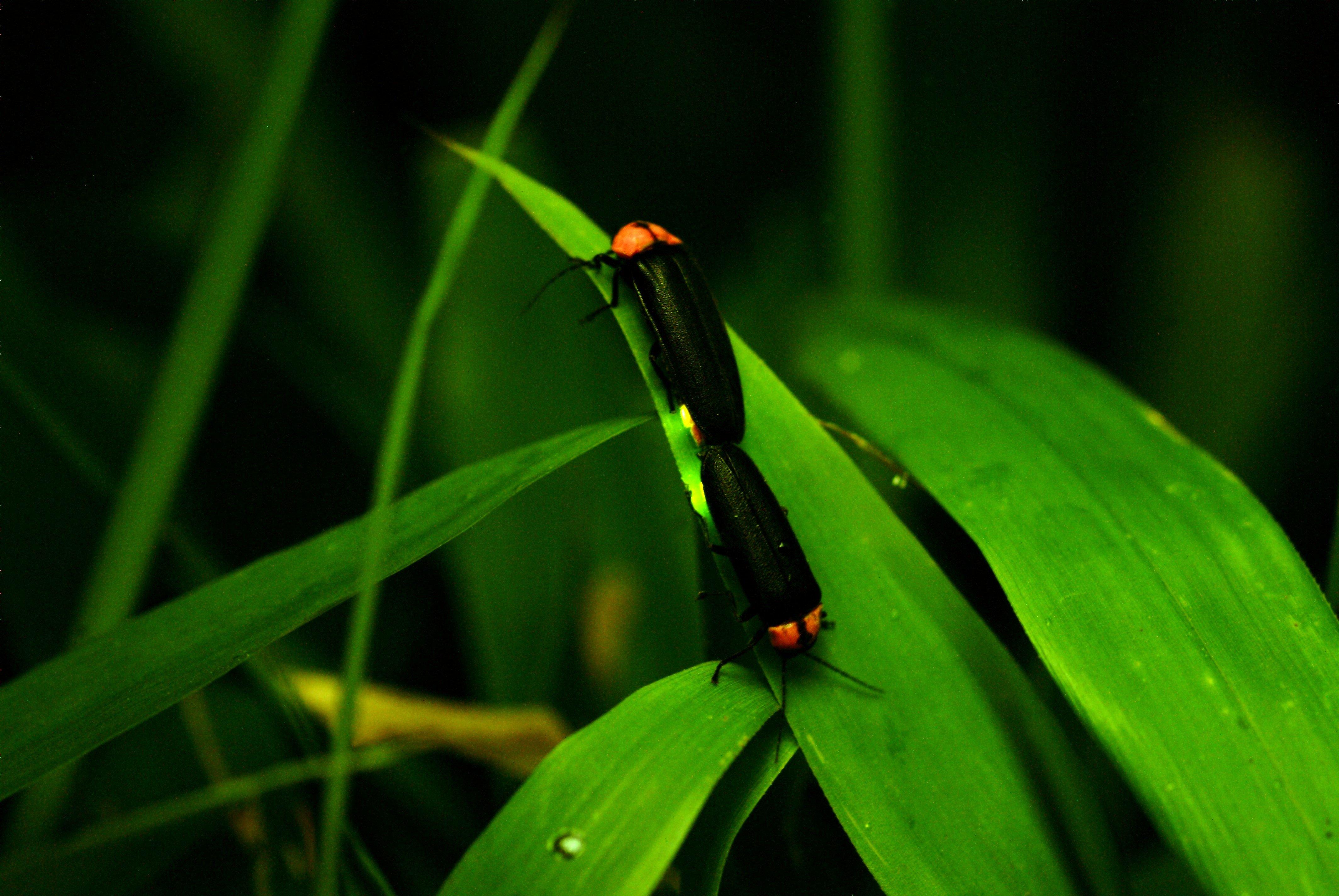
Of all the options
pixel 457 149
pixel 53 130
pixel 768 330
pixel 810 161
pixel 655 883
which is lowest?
pixel 655 883

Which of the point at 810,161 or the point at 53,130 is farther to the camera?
the point at 810,161

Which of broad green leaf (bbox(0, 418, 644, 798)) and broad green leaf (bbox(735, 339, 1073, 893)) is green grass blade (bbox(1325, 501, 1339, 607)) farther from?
broad green leaf (bbox(0, 418, 644, 798))

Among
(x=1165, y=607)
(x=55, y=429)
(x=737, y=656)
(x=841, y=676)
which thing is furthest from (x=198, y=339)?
(x=1165, y=607)

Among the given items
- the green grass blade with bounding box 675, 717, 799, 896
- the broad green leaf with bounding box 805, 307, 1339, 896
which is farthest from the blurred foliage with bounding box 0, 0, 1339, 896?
the green grass blade with bounding box 675, 717, 799, 896

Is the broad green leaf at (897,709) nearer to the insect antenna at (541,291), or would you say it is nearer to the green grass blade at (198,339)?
the insect antenna at (541,291)

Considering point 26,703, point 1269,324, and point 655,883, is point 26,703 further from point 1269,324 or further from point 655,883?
point 1269,324

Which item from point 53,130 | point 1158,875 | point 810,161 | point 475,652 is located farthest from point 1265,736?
point 53,130

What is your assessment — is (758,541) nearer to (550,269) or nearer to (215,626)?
(215,626)
